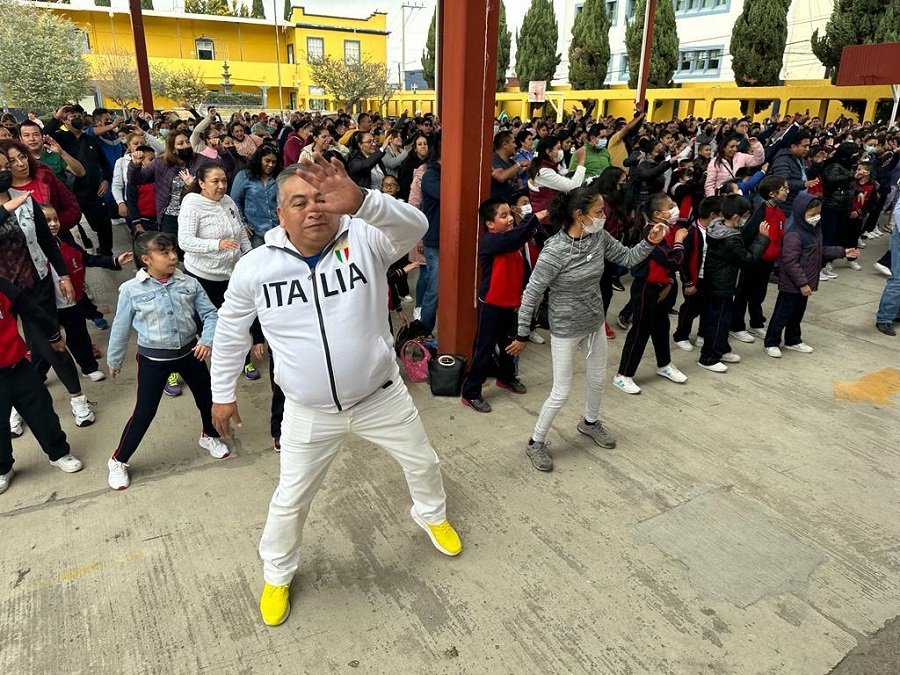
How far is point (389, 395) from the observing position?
254 cm

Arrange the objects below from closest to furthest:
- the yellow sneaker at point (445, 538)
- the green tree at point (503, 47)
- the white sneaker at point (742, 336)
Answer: the yellow sneaker at point (445, 538)
the white sneaker at point (742, 336)
the green tree at point (503, 47)

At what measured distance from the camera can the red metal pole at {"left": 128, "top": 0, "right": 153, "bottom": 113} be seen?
Answer: 35.1ft

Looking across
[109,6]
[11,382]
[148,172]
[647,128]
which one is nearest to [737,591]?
[11,382]

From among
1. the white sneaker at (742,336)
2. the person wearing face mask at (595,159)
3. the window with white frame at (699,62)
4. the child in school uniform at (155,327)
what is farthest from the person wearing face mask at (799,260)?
the window with white frame at (699,62)

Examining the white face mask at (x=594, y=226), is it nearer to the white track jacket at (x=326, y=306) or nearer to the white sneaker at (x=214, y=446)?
the white track jacket at (x=326, y=306)

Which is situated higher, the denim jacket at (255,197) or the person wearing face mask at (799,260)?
the denim jacket at (255,197)

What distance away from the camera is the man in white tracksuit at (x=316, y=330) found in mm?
2143

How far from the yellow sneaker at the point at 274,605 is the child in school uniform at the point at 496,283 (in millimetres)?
2122

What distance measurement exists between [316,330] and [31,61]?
2768 centimetres

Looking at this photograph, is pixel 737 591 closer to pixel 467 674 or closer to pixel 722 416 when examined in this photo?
pixel 467 674

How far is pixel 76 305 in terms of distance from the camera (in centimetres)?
449

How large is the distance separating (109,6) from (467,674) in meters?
48.0

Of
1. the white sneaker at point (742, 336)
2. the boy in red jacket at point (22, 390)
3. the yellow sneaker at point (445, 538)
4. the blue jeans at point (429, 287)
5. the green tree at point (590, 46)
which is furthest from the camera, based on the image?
the green tree at point (590, 46)

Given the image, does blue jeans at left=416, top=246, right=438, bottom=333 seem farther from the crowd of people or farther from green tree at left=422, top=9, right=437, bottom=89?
green tree at left=422, top=9, right=437, bottom=89
